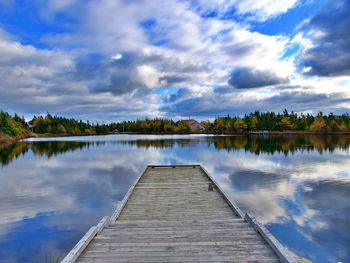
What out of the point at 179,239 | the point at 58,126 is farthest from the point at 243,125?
the point at 179,239

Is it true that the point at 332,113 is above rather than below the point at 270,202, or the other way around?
above

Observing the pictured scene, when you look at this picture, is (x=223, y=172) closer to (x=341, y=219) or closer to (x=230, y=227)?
(x=341, y=219)

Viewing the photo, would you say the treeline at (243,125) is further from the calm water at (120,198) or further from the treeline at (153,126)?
the calm water at (120,198)

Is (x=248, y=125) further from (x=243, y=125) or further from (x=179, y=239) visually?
(x=179, y=239)

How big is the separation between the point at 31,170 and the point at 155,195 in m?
15.4

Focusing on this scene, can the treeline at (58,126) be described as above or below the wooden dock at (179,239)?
above

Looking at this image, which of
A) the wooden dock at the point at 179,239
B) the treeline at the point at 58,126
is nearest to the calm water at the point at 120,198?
the wooden dock at the point at 179,239

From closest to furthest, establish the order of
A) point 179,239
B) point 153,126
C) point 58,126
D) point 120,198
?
point 179,239, point 120,198, point 58,126, point 153,126

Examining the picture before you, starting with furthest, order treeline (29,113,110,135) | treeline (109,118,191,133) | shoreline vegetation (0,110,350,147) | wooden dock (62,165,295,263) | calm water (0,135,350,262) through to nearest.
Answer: treeline (109,118,191,133) < treeline (29,113,110,135) < shoreline vegetation (0,110,350,147) < calm water (0,135,350,262) < wooden dock (62,165,295,263)

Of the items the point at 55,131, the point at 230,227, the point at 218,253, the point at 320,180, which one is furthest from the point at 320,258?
the point at 55,131

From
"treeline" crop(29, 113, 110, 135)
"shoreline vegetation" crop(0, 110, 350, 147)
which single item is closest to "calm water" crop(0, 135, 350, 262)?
"shoreline vegetation" crop(0, 110, 350, 147)

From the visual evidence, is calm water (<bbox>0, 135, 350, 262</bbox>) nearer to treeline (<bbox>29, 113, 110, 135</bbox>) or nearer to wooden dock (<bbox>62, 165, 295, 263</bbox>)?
wooden dock (<bbox>62, 165, 295, 263</bbox>)

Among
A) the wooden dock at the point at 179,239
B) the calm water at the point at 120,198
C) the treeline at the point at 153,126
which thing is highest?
the treeline at the point at 153,126

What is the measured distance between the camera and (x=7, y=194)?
39.8 feet
